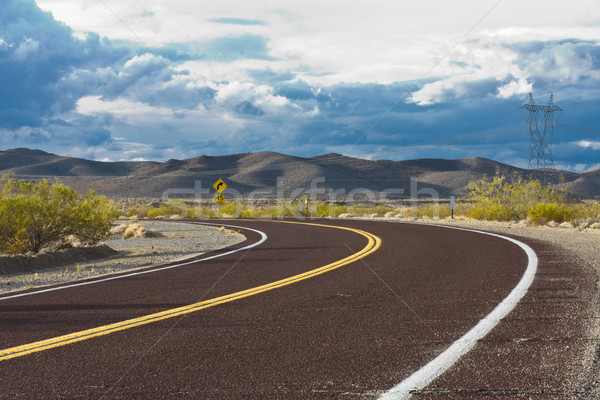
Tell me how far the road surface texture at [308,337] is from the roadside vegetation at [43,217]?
22.5ft

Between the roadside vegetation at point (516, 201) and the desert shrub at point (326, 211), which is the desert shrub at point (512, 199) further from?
the desert shrub at point (326, 211)

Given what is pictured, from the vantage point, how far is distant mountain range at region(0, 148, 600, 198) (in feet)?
392

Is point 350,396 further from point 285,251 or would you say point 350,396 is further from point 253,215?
point 253,215

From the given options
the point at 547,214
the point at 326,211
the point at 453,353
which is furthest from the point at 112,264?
the point at 326,211

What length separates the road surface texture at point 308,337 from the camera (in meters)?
4.16

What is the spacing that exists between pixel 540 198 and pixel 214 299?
81.2 ft

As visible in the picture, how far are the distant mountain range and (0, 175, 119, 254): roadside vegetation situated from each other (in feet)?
300

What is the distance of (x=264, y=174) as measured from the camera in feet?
441

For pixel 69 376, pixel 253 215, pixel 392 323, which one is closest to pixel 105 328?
pixel 69 376

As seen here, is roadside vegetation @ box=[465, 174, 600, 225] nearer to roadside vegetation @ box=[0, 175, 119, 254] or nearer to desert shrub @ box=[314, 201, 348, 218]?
desert shrub @ box=[314, 201, 348, 218]

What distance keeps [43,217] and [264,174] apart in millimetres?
119099

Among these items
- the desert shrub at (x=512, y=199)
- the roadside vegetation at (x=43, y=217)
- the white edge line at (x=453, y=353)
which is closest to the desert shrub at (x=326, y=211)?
the desert shrub at (x=512, y=199)

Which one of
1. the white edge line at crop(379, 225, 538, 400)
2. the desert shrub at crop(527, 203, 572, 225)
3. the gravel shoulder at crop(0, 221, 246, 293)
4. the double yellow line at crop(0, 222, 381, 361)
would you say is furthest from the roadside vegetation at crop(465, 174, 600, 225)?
the white edge line at crop(379, 225, 538, 400)

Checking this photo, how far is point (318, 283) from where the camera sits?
28.8ft
